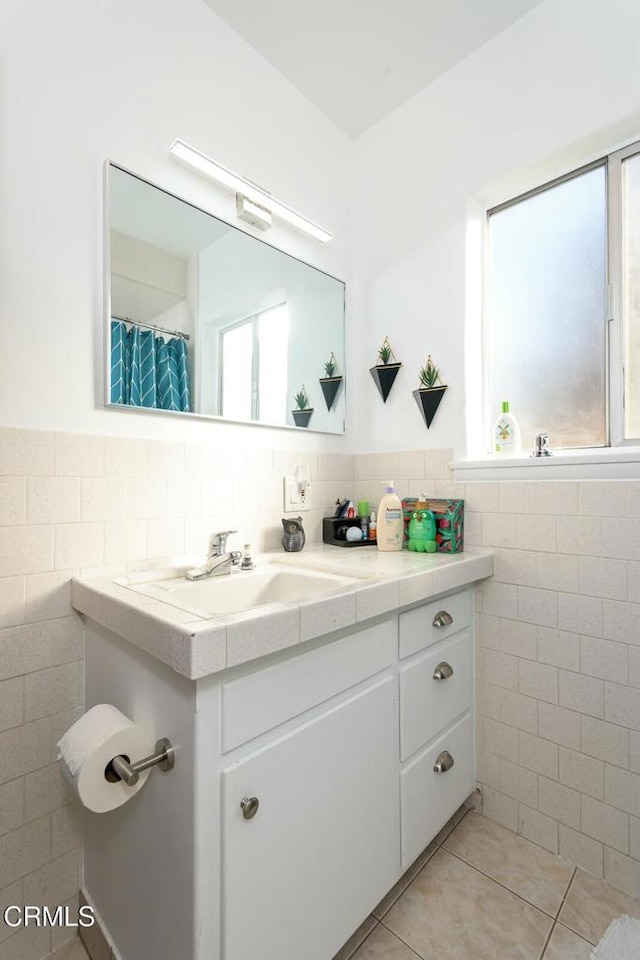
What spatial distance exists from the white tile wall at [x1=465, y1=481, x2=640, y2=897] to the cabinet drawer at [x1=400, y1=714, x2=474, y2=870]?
9cm

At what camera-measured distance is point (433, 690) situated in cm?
129

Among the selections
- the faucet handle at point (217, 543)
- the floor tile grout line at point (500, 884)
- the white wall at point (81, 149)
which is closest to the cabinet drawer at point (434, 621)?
the faucet handle at point (217, 543)

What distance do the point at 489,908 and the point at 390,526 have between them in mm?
1070

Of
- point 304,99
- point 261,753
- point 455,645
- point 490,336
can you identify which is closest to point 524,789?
point 455,645

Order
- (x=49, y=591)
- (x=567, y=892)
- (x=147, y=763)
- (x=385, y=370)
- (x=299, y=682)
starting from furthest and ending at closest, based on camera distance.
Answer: (x=385, y=370) → (x=567, y=892) → (x=49, y=591) → (x=299, y=682) → (x=147, y=763)

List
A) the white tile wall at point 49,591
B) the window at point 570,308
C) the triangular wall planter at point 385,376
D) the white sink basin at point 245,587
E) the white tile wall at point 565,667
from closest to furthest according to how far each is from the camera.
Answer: the white tile wall at point 49,591
the white sink basin at point 245,587
the white tile wall at point 565,667
the window at point 570,308
the triangular wall planter at point 385,376

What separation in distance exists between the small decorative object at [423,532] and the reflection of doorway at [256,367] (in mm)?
610

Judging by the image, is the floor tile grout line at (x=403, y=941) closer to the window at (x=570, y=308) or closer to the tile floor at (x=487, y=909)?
the tile floor at (x=487, y=909)

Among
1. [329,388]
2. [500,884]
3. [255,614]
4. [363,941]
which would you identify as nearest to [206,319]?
[329,388]

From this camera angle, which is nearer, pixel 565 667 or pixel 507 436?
pixel 565 667

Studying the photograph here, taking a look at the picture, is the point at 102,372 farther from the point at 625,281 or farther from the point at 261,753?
the point at 625,281

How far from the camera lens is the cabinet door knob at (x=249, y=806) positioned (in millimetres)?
773

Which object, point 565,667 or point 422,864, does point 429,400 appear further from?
point 422,864

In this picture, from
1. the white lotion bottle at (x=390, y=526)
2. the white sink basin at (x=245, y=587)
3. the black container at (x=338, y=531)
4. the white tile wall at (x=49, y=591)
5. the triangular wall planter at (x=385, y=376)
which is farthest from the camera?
the triangular wall planter at (x=385, y=376)
